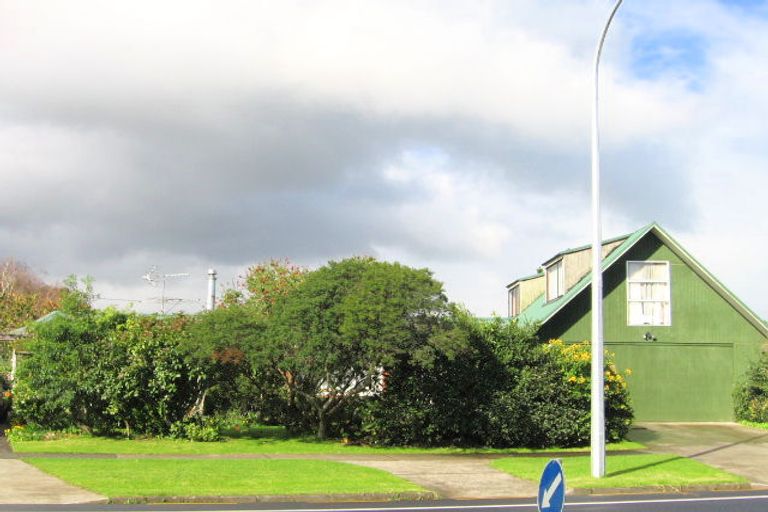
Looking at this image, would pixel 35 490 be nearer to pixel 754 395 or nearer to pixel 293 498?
pixel 293 498

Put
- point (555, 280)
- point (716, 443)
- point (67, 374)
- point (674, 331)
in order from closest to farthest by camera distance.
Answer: point (67, 374), point (716, 443), point (674, 331), point (555, 280)

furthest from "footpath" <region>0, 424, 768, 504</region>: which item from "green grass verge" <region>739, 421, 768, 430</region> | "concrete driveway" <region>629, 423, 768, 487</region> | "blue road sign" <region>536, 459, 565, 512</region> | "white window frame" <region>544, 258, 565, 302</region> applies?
"blue road sign" <region>536, 459, 565, 512</region>

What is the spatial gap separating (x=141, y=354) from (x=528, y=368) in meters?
10.3

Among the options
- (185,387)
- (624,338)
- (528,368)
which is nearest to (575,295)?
(624,338)

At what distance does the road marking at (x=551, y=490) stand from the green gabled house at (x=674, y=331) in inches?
860

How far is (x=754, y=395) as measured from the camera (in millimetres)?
27766

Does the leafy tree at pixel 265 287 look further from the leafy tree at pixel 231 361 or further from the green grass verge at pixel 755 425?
the green grass verge at pixel 755 425

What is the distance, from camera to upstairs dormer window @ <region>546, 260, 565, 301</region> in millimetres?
31044

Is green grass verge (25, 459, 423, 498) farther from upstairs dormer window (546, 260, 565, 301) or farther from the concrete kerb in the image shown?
upstairs dormer window (546, 260, 565, 301)

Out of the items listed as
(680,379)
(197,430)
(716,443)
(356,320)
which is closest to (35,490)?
(356,320)

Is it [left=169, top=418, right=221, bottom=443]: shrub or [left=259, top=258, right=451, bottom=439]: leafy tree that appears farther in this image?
[left=169, top=418, right=221, bottom=443]: shrub

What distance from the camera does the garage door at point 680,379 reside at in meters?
28.3

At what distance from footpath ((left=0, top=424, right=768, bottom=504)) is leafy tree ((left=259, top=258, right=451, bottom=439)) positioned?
7.73 feet

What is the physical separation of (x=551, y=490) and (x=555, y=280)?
25.7 m
